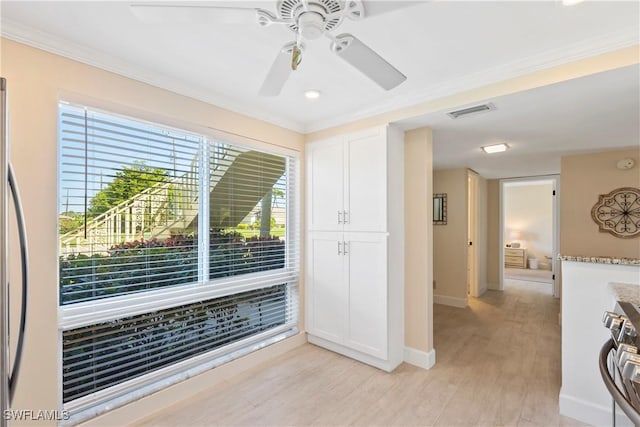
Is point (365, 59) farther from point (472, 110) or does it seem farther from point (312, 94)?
point (472, 110)

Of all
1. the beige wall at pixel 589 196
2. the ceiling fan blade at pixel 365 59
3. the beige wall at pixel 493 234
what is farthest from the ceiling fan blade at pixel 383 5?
the beige wall at pixel 493 234

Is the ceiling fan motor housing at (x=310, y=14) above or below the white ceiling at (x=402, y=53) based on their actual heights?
below

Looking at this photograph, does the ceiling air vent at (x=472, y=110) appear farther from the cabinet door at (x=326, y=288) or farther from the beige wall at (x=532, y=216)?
the beige wall at (x=532, y=216)

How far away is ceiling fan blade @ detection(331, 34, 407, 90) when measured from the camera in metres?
1.27

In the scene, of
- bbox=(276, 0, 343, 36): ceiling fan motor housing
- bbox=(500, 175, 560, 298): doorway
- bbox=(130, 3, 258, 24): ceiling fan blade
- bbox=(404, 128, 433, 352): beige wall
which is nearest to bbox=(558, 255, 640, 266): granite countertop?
bbox=(404, 128, 433, 352): beige wall

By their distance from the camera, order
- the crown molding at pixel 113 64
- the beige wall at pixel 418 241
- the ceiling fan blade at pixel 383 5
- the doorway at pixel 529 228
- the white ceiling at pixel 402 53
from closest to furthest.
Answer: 1. the ceiling fan blade at pixel 383 5
2. the white ceiling at pixel 402 53
3. the crown molding at pixel 113 64
4. the beige wall at pixel 418 241
5. the doorway at pixel 529 228

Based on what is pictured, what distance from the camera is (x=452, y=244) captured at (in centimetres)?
495

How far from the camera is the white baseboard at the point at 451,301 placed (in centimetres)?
479

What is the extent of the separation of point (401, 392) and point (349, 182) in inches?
71.8

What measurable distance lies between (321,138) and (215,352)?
227 cm

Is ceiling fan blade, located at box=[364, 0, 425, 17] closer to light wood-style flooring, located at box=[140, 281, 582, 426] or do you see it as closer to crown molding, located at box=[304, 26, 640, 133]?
crown molding, located at box=[304, 26, 640, 133]

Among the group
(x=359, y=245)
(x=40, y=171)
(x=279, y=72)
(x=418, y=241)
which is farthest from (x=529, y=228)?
(x=40, y=171)

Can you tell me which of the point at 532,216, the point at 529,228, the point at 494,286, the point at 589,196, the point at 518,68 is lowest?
the point at 494,286

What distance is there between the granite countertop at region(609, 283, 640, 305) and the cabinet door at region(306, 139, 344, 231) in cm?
198
